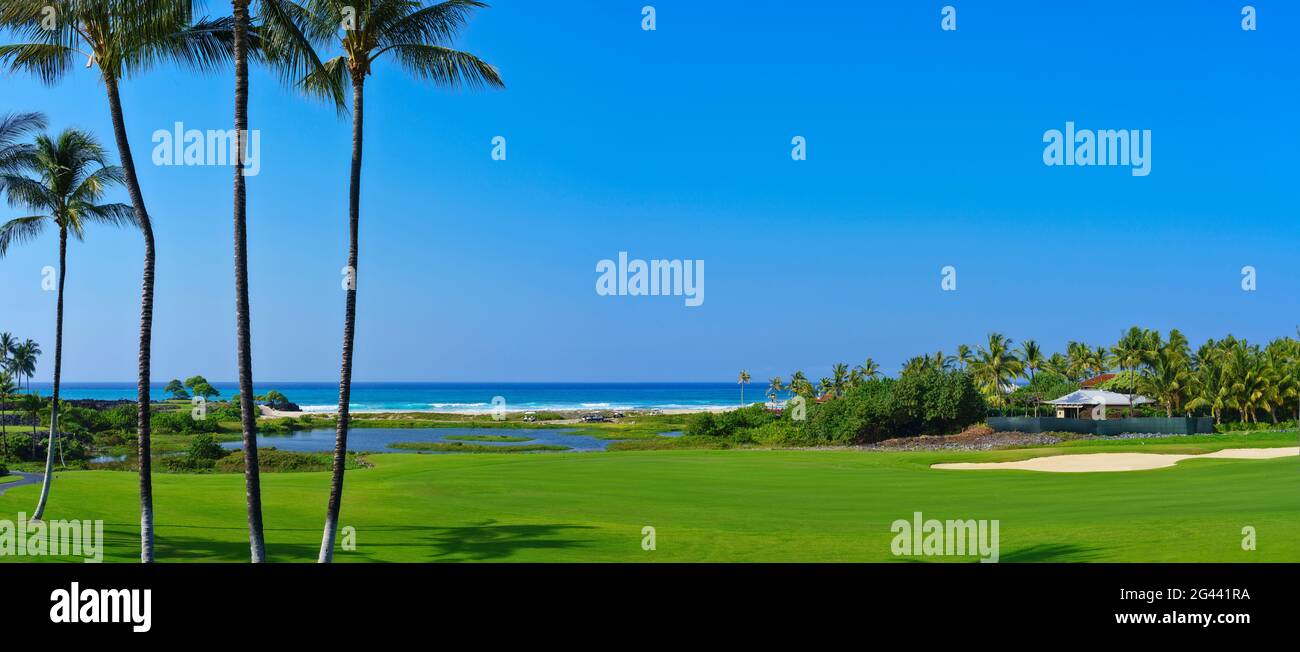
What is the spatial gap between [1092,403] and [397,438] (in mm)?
65781

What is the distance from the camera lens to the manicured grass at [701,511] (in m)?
17.9

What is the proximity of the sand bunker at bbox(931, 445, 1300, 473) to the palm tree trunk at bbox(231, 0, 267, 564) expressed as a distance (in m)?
30.7

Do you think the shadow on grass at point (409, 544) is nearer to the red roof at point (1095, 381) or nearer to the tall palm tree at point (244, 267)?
the tall palm tree at point (244, 267)

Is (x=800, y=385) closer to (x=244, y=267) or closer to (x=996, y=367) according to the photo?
(x=996, y=367)

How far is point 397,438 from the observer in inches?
3310

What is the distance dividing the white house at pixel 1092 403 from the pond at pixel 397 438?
44.0 m

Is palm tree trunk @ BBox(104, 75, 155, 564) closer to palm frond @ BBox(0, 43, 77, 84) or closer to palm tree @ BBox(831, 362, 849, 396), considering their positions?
palm frond @ BBox(0, 43, 77, 84)

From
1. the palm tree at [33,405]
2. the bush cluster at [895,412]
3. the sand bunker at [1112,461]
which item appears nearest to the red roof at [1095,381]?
the bush cluster at [895,412]

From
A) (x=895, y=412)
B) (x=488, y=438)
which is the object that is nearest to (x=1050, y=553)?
(x=895, y=412)

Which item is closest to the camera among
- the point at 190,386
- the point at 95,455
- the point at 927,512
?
the point at 927,512
